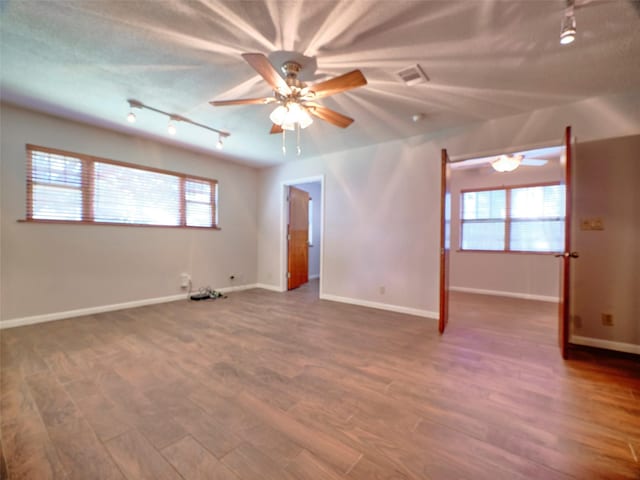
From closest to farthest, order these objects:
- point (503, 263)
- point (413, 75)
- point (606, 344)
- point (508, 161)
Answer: point (413, 75), point (606, 344), point (508, 161), point (503, 263)

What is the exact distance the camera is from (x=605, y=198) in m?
2.83

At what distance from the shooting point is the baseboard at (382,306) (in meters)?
3.78

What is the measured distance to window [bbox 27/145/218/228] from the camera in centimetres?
340

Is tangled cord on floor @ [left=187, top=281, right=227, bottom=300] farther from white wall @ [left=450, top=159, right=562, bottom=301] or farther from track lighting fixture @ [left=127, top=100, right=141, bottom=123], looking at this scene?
white wall @ [left=450, top=159, right=562, bottom=301]

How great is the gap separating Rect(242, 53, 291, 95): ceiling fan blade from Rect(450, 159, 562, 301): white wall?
199 inches

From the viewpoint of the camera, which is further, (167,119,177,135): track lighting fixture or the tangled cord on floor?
the tangled cord on floor

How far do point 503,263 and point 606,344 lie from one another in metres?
2.83

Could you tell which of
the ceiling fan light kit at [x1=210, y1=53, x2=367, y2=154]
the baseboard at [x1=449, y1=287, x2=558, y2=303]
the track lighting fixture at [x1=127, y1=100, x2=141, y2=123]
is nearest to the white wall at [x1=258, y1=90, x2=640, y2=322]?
the ceiling fan light kit at [x1=210, y1=53, x2=367, y2=154]

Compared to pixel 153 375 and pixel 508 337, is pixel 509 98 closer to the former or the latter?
pixel 508 337

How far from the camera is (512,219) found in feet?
17.9

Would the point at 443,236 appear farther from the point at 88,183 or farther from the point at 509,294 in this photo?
the point at 88,183

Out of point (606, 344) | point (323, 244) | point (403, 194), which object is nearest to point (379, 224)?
Result: point (403, 194)

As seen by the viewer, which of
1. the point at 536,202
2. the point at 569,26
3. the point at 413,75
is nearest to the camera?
the point at 569,26

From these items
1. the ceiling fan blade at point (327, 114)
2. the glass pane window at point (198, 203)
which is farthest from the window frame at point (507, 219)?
the glass pane window at point (198, 203)
